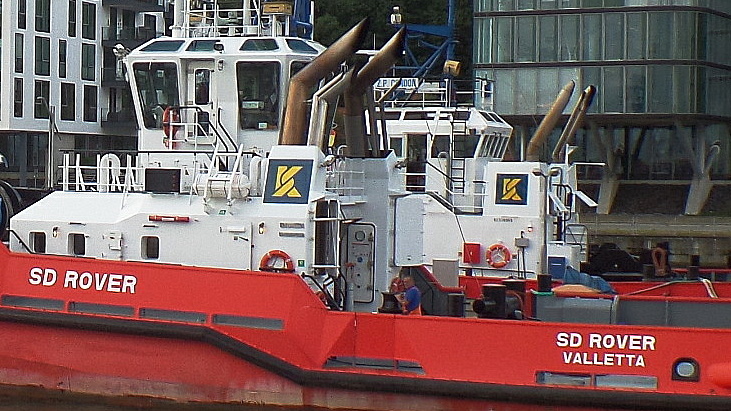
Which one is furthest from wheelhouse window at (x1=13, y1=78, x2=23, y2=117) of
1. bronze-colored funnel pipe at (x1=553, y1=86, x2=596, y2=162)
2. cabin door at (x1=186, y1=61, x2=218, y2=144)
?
cabin door at (x1=186, y1=61, x2=218, y2=144)

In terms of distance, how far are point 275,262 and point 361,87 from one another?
1.98 metres

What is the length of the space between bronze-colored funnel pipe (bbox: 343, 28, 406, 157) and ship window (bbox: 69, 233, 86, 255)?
109 inches

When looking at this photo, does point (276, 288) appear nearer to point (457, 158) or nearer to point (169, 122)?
point (169, 122)

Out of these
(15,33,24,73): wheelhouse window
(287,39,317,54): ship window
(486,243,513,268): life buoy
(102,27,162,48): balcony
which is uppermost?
(102,27,162,48): balcony

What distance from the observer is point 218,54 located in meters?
12.5

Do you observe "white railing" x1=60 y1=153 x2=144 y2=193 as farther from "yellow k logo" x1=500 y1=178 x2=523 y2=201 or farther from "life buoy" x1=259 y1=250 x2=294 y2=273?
"yellow k logo" x1=500 y1=178 x2=523 y2=201

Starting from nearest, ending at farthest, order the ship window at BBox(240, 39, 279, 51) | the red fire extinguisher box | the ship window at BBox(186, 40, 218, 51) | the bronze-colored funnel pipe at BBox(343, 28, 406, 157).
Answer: the bronze-colored funnel pipe at BBox(343, 28, 406, 157) → the ship window at BBox(240, 39, 279, 51) → the ship window at BBox(186, 40, 218, 51) → the red fire extinguisher box

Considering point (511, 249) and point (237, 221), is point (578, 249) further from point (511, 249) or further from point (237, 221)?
point (237, 221)

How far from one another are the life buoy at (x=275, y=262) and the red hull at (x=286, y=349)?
1.14 feet

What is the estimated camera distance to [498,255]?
16.6 m

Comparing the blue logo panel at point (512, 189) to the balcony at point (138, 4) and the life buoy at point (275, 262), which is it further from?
the balcony at point (138, 4)

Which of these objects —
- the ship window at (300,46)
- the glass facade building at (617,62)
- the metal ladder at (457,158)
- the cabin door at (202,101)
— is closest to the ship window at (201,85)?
the cabin door at (202,101)

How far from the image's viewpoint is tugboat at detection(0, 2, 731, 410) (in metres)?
10.7

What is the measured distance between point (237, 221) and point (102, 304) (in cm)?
147
